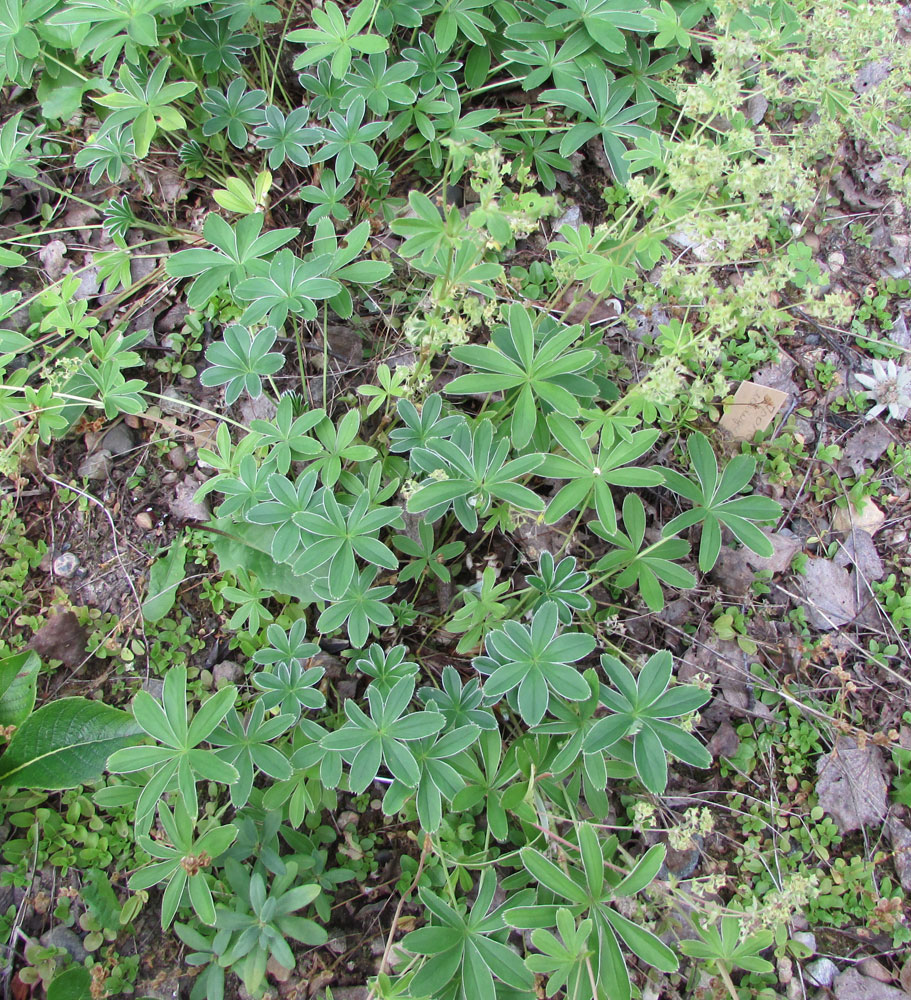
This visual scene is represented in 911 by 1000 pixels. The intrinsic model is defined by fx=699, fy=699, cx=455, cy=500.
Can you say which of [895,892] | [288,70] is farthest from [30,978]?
[288,70]

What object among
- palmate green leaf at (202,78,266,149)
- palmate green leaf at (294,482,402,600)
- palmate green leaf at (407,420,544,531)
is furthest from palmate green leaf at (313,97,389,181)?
palmate green leaf at (294,482,402,600)

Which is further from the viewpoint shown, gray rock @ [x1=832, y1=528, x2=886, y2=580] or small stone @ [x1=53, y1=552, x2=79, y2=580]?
gray rock @ [x1=832, y1=528, x2=886, y2=580]

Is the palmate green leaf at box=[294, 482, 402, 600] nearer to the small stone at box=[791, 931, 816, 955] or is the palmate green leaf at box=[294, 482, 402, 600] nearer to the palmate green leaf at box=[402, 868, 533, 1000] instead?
the palmate green leaf at box=[402, 868, 533, 1000]

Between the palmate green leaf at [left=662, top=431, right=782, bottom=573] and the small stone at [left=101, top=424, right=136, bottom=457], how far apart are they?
7.19ft

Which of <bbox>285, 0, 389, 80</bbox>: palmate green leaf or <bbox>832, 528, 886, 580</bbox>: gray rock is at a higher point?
<bbox>285, 0, 389, 80</bbox>: palmate green leaf

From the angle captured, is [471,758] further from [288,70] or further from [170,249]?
[288,70]

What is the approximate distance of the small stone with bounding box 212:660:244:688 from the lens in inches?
104

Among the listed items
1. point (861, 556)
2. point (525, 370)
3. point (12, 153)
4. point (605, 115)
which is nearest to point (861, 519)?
point (861, 556)

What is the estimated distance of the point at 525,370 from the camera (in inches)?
88.4

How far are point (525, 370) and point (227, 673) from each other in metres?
1.58

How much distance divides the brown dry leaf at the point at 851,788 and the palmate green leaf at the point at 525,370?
1759 millimetres

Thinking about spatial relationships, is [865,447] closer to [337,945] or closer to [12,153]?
[337,945]

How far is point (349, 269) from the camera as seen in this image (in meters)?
2.52

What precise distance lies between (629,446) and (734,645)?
1137 mm
